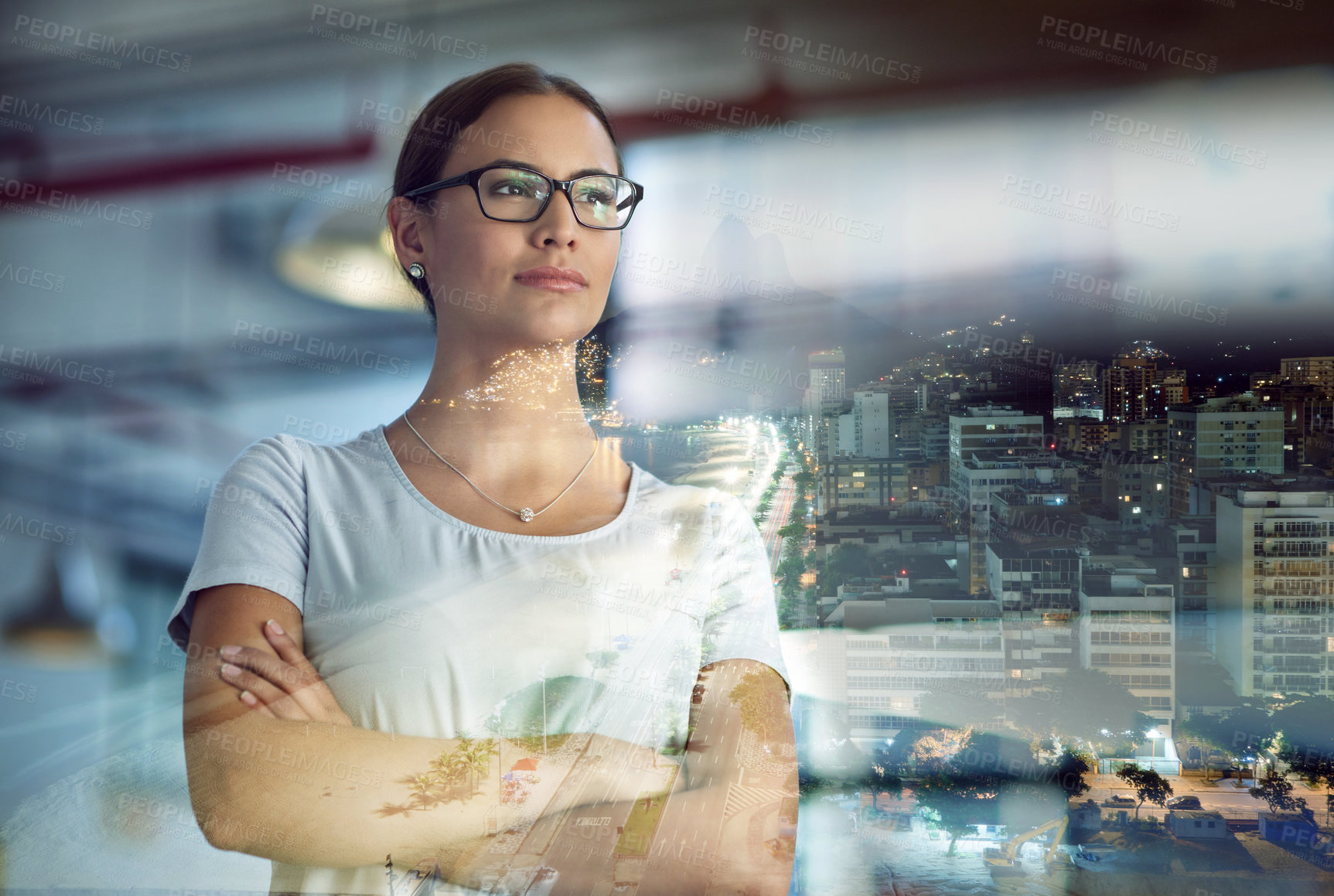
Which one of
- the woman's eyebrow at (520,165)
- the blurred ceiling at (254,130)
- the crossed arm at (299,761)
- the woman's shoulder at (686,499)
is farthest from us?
the blurred ceiling at (254,130)

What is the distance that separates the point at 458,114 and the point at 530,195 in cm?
22

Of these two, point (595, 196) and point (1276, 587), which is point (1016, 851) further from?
point (595, 196)

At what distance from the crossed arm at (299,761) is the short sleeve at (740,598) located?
0.04 metres

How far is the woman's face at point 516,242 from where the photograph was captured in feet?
4.89

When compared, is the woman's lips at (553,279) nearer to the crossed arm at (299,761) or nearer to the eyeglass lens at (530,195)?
the eyeglass lens at (530,195)

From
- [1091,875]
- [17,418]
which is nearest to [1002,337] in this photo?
[1091,875]

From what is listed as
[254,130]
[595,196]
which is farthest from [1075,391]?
[254,130]

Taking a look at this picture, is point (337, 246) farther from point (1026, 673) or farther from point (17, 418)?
point (1026, 673)

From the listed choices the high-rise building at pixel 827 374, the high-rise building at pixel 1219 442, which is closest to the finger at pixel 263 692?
the high-rise building at pixel 827 374

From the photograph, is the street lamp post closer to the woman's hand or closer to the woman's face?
the woman's hand

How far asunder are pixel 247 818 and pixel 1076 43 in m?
2.24

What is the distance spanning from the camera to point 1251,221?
1730 millimetres

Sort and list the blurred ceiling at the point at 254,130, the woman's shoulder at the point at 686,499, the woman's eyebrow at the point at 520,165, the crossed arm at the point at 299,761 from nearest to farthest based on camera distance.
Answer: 1. the crossed arm at the point at 299,761
2. the woman's eyebrow at the point at 520,165
3. the woman's shoulder at the point at 686,499
4. the blurred ceiling at the point at 254,130

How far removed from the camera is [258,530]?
1.42m
